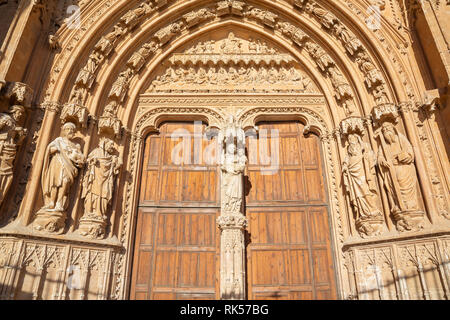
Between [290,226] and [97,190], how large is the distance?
3724mm

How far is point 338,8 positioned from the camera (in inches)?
285

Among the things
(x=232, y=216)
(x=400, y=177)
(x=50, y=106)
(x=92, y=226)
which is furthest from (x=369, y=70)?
(x=50, y=106)

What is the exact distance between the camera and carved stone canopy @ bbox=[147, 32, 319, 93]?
7.91 metres

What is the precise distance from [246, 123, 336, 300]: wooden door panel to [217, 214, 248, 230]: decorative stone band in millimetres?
543

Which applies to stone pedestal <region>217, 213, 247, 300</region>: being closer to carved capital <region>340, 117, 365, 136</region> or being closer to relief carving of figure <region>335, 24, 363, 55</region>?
carved capital <region>340, 117, 365, 136</region>

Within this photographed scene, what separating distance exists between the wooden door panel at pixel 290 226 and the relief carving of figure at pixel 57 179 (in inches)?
133

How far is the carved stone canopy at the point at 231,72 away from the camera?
791 centimetres

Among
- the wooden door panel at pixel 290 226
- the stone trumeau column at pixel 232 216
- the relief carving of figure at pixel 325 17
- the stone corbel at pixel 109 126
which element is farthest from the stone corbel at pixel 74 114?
the relief carving of figure at pixel 325 17

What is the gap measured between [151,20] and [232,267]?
5.64 metres

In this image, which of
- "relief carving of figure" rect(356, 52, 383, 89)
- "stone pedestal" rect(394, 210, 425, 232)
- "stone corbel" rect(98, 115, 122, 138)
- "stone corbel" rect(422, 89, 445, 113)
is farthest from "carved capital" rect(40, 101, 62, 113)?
"stone corbel" rect(422, 89, 445, 113)

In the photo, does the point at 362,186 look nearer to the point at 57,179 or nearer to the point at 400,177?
the point at 400,177

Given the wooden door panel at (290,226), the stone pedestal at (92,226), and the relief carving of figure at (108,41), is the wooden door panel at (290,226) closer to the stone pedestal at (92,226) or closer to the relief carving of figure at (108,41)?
the stone pedestal at (92,226)

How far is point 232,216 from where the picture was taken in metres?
6.34
